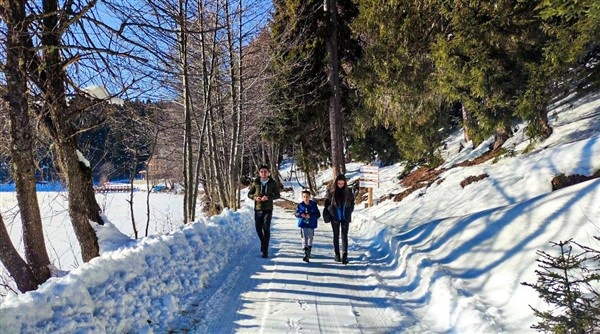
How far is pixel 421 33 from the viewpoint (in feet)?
40.1

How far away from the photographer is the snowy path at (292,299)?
15.0 ft

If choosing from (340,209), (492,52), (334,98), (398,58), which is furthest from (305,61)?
(340,209)

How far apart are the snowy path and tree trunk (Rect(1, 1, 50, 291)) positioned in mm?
2087

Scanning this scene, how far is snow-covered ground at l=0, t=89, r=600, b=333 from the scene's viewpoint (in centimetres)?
411

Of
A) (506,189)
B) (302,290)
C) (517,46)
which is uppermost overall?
(517,46)

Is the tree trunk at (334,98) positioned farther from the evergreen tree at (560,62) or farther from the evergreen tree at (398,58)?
the evergreen tree at (560,62)

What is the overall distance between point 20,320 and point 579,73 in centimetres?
1105

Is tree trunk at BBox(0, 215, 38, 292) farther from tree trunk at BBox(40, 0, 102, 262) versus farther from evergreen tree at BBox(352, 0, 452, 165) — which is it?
evergreen tree at BBox(352, 0, 452, 165)

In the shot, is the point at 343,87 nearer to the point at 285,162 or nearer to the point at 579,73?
the point at 579,73

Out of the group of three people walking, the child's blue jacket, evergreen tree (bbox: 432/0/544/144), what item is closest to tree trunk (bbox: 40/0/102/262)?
the group of three people walking

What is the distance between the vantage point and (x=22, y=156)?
4922 millimetres

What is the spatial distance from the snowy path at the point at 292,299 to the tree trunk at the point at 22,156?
6.85ft

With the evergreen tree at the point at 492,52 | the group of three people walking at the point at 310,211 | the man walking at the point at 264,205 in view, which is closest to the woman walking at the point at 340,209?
the group of three people walking at the point at 310,211

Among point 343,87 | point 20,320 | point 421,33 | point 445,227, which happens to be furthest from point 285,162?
point 20,320
